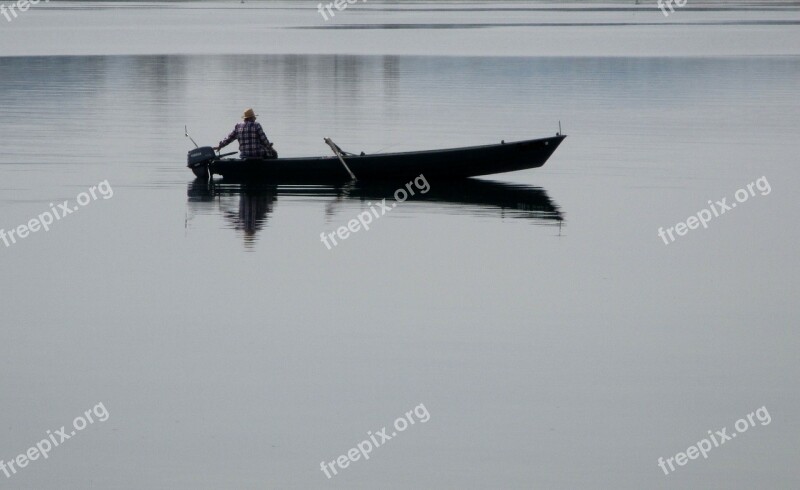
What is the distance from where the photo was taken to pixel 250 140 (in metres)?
29.0

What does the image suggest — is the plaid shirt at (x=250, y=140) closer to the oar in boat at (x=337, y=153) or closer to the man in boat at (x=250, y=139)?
the man in boat at (x=250, y=139)

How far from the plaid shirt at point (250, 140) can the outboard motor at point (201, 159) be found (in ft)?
2.48

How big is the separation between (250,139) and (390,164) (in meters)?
2.89

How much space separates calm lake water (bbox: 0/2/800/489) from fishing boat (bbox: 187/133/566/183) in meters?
0.42

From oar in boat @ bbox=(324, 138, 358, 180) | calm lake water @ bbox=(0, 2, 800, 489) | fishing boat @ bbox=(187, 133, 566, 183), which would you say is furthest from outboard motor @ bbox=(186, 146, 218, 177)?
oar in boat @ bbox=(324, 138, 358, 180)

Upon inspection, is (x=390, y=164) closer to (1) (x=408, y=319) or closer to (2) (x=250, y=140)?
(2) (x=250, y=140)

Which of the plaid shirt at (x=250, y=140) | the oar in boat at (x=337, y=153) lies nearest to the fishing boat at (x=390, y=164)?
the oar in boat at (x=337, y=153)

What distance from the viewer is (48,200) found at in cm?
2806

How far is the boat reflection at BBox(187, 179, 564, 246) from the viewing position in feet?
86.3

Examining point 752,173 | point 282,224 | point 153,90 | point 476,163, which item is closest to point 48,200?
point 282,224

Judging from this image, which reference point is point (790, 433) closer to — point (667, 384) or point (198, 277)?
point (667, 384)

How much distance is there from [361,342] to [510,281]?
13.2ft

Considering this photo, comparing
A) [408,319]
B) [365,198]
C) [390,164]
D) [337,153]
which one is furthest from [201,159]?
[408,319]

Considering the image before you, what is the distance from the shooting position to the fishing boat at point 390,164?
28.8 metres
